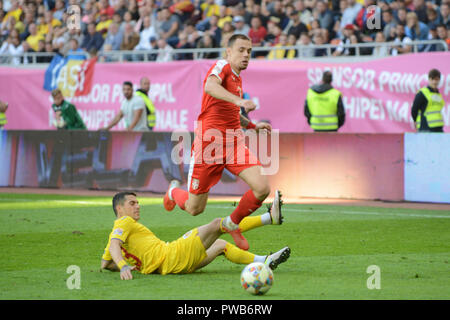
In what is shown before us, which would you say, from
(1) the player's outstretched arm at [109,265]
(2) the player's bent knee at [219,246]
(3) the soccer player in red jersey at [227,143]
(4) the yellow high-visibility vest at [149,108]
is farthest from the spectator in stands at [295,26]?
(1) the player's outstretched arm at [109,265]

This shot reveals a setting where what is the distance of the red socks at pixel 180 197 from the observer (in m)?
9.76

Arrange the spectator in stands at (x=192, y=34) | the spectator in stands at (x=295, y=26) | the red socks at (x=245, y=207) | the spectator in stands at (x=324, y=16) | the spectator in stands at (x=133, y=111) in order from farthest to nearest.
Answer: the spectator in stands at (x=192, y=34) < the spectator in stands at (x=295, y=26) < the spectator in stands at (x=324, y=16) < the spectator in stands at (x=133, y=111) < the red socks at (x=245, y=207)

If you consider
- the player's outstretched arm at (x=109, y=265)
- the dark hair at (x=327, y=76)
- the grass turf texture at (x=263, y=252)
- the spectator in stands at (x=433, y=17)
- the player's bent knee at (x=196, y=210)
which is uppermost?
the spectator in stands at (x=433, y=17)

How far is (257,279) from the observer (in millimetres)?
7160

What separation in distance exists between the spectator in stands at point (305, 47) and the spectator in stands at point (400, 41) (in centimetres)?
197

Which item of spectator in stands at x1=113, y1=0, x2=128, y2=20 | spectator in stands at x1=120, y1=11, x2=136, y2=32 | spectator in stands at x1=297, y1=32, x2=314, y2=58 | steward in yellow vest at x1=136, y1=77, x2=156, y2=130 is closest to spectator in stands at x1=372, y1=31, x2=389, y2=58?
spectator in stands at x1=297, y1=32, x2=314, y2=58

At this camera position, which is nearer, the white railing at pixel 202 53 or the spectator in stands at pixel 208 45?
the white railing at pixel 202 53

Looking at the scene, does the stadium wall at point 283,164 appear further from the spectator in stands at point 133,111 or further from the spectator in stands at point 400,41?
the spectator in stands at point 400,41

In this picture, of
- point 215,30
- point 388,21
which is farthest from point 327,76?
point 215,30

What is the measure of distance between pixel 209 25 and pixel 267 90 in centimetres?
347

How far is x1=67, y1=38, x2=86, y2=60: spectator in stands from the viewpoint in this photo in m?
23.8

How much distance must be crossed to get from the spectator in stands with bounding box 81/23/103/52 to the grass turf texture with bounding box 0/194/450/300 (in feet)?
32.7

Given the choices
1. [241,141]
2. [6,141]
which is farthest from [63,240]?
[6,141]
